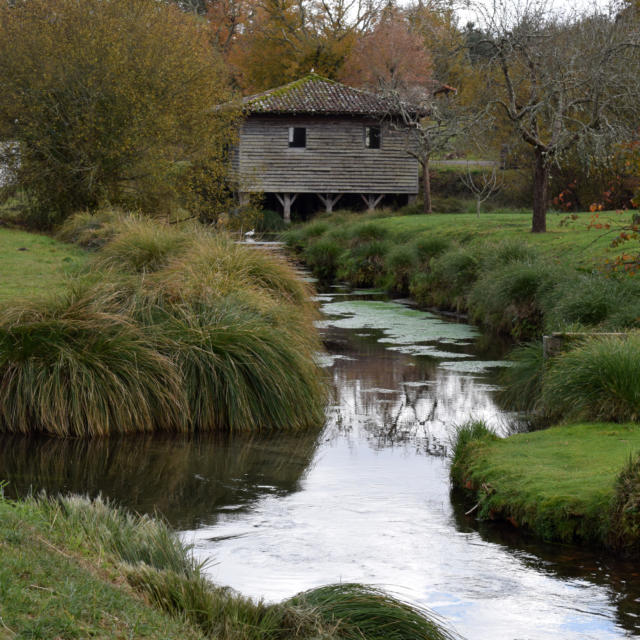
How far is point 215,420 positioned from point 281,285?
Answer: 4.06 metres

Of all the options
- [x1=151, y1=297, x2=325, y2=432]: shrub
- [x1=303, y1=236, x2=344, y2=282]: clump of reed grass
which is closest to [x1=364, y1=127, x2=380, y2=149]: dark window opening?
[x1=303, y1=236, x2=344, y2=282]: clump of reed grass

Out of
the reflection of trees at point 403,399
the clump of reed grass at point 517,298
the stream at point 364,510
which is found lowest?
the stream at point 364,510

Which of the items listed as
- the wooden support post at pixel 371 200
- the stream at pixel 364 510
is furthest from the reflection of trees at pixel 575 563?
the wooden support post at pixel 371 200

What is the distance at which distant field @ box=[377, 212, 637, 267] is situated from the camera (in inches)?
687

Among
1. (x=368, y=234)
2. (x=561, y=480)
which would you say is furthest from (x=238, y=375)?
(x=368, y=234)

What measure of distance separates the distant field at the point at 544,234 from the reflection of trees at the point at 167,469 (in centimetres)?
636

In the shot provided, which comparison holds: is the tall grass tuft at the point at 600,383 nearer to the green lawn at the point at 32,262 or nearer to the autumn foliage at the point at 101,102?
the green lawn at the point at 32,262

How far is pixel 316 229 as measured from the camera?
3108 centimetres

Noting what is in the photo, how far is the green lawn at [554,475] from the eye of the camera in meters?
6.77

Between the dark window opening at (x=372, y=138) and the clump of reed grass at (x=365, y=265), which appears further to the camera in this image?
the dark window opening at (x=372, y=138)

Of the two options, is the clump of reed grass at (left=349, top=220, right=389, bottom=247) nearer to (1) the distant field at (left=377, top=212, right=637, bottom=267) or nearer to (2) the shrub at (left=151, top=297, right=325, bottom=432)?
(1) the distant field at (left=377, top=212, right=637, bottom=267)

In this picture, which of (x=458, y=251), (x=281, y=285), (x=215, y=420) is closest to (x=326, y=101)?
(x=458, y=251)

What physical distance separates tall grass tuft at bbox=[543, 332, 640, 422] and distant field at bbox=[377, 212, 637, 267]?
14.8ft

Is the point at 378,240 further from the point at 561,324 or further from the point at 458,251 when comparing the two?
the point at 561,324
